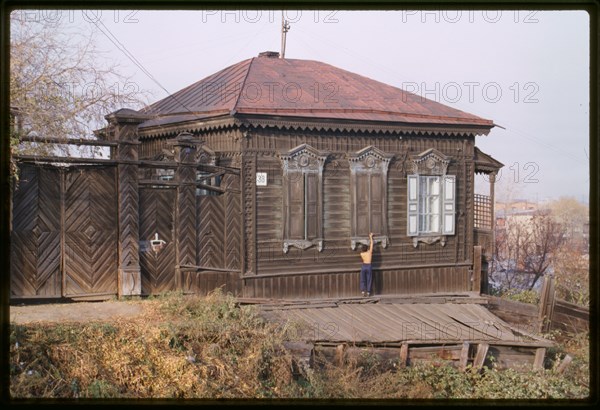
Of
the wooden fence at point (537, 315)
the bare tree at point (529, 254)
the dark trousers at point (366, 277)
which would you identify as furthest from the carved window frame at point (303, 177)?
the bare tree at point (529, 254)

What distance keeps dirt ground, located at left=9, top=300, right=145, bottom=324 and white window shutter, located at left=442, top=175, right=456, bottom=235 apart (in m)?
8.64

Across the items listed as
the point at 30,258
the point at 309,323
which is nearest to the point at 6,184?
the point at 30,258

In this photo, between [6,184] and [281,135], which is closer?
[6,184]

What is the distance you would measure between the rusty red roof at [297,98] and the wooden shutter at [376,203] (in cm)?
151

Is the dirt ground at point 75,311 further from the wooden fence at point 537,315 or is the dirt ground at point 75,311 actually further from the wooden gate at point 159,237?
the wooden fence at point 537,315

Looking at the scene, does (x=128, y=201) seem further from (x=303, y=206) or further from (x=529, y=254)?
(x=529, y=254)

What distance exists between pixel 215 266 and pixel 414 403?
219 inches

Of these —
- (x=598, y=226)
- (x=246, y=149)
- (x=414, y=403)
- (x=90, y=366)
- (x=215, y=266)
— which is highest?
(x=246, y=149)

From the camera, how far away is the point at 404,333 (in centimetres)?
1345

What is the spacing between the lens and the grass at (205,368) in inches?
380

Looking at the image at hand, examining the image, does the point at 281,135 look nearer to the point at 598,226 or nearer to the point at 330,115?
the point at 330,115

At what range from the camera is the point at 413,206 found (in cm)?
1733

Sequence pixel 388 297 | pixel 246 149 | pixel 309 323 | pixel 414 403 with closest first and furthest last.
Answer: pixel 414 403, pixel 309 323, pixel 246 149, pixel 388 297

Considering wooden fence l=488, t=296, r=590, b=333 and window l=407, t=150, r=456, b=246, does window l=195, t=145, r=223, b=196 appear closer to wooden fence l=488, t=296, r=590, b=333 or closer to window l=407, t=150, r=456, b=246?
window l=407, t=150, r=456, b=246
